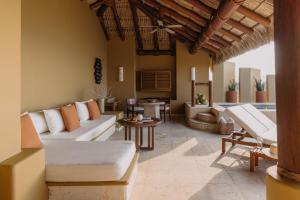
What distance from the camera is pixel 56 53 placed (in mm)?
5184

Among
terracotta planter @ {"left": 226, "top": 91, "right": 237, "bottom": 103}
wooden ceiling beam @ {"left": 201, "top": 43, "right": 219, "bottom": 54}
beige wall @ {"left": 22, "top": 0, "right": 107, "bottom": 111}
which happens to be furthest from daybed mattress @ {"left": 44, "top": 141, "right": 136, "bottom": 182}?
terracotta planter @ {"left": 226, "top": 91, "right": 237, "bottom": 103}

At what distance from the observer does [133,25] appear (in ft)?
30.7

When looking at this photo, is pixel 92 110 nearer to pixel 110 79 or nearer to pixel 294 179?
pixel 110 79

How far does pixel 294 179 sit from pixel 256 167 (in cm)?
227

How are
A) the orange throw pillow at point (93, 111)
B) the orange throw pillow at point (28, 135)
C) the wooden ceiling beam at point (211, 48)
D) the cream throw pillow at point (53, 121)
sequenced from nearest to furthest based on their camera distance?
the orange throw pillow at point (28, 135) → the cream throw pillow at point (53, 121) → the orange throw pillow at point (93, 111) → the wooden ceiling beam at point (211, 48)

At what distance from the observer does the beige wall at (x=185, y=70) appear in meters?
10.1

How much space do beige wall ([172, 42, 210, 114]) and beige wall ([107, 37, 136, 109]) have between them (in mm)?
1756

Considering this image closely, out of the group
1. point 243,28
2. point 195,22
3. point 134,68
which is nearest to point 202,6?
point 243,28

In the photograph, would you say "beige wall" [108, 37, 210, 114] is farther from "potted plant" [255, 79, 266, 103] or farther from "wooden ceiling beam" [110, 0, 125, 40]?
"potted plant" [255, 79, 266, 103]

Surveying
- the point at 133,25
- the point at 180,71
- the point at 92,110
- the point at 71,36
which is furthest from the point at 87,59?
the point at 180,71

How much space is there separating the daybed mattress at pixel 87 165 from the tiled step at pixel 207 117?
4321 millimetres

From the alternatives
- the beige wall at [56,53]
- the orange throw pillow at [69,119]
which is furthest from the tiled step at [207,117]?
the orange throw pillow at [69,119]

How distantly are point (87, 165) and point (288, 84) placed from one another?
176 centimetres

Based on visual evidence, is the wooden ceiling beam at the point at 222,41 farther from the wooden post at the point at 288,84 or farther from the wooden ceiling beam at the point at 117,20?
the wooden post at the point at 288,84
